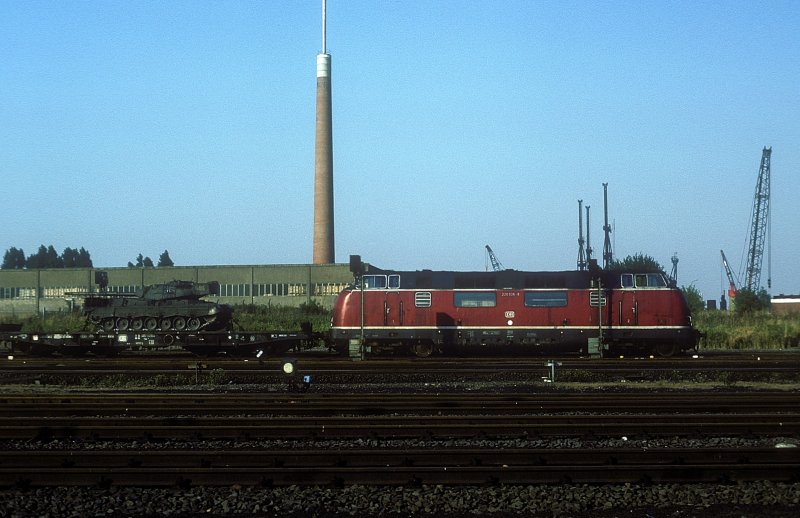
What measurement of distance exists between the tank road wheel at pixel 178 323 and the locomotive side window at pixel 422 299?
33.1 feet

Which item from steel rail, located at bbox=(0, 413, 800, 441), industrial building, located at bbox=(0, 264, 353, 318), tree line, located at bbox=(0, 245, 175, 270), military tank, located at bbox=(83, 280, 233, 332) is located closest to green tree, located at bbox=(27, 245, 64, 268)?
tree line, located at bbox=(0, 245, 175, 270)

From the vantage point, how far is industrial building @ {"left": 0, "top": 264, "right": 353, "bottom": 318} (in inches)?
2977

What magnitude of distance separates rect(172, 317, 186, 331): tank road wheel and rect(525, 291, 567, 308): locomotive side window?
1432 cm

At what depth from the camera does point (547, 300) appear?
3281cm

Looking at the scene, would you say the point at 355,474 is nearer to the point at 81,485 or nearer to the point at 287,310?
the point at 81,485

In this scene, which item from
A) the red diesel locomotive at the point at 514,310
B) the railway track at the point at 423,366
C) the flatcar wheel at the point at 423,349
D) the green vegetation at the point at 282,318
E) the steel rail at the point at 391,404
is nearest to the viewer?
the steel rail at the point at 391,404

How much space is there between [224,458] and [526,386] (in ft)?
39.4

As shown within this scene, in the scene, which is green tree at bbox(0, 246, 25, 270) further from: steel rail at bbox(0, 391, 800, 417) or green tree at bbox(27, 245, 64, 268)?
steel rail at bbox(0, 391, 800, 417)

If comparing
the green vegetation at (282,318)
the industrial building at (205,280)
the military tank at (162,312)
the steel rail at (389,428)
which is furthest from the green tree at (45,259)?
the steel rail at (389,428)

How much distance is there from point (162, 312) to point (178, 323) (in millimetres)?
891

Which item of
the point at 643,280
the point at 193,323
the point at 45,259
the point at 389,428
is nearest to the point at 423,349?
the point at 643,280

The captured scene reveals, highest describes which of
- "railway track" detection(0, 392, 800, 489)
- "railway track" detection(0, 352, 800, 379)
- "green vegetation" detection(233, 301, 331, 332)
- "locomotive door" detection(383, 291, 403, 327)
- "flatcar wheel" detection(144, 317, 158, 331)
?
"locomotive door" detection(383, 291, 403, 327)

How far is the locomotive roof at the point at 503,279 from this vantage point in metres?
32.7

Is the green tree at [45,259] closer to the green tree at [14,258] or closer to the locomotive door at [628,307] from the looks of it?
the green tree at [14,258]
